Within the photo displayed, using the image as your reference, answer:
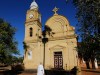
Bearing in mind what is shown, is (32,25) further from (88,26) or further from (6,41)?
(88,26)

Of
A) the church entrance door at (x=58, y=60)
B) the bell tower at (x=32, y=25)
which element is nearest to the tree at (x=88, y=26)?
the church entrance door at (x=58, y=60)

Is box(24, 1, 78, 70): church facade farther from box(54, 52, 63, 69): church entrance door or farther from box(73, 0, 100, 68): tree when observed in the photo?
box(73, 0, 100, 68): tree

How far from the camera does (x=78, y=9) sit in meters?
13.3

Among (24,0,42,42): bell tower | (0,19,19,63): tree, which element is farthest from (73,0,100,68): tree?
(24,0,42,42): bell tower

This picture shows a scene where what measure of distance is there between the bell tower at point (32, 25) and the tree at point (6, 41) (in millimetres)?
9148

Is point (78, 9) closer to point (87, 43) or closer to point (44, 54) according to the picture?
point (87, 43)

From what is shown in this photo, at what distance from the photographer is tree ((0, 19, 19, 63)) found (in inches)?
649

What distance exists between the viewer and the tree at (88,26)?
12.0 meters

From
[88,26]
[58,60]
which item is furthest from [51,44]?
[88,26]

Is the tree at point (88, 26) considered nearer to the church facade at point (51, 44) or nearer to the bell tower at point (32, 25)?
the church facade at point (51, 44)

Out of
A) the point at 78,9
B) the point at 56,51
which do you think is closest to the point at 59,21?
the point at 56,51

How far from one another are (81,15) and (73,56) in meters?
11.3

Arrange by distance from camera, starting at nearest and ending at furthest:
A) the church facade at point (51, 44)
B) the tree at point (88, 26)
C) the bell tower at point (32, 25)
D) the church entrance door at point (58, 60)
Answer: the tree at point (88, 26)
the church facade at point (51, 44)
the church entrance door at point (58, 60)
the bell tower at point (32, 25)

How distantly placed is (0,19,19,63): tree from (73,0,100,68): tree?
321 inches
